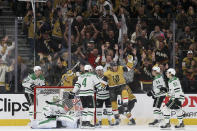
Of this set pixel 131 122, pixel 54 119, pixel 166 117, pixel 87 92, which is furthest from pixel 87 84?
pixel 166 117

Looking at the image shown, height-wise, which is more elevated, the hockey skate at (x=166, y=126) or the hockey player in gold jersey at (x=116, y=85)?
the hockey player in gold jersey at (x=116, y=85)

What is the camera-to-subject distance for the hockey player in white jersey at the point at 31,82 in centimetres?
1506

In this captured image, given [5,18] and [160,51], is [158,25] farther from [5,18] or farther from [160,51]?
[5,18]

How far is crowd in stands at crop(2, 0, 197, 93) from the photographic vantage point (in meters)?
15.6

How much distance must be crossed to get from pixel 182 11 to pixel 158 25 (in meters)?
1.27

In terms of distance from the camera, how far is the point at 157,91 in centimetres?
1511

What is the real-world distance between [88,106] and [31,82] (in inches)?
63.6

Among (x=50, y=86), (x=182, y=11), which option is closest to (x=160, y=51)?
(x=182, y=11)

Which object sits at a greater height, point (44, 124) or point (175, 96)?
point (175, 96)

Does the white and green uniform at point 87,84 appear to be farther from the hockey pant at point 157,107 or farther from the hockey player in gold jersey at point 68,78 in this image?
the hockey pant at point 157,107

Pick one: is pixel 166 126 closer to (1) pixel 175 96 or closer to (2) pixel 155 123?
(2) pixel 155 123

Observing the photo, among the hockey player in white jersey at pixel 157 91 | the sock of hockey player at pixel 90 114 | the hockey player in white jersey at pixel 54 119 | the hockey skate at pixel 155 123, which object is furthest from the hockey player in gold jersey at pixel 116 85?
the hockey player in white jersey at pixel 54 119

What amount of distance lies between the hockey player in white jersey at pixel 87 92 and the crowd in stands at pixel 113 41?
3.45 ft

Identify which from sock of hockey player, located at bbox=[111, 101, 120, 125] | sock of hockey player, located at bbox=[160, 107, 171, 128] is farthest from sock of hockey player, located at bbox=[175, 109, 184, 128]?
sock of hockey player, located at bbox=[111, 101, 120, 125]
